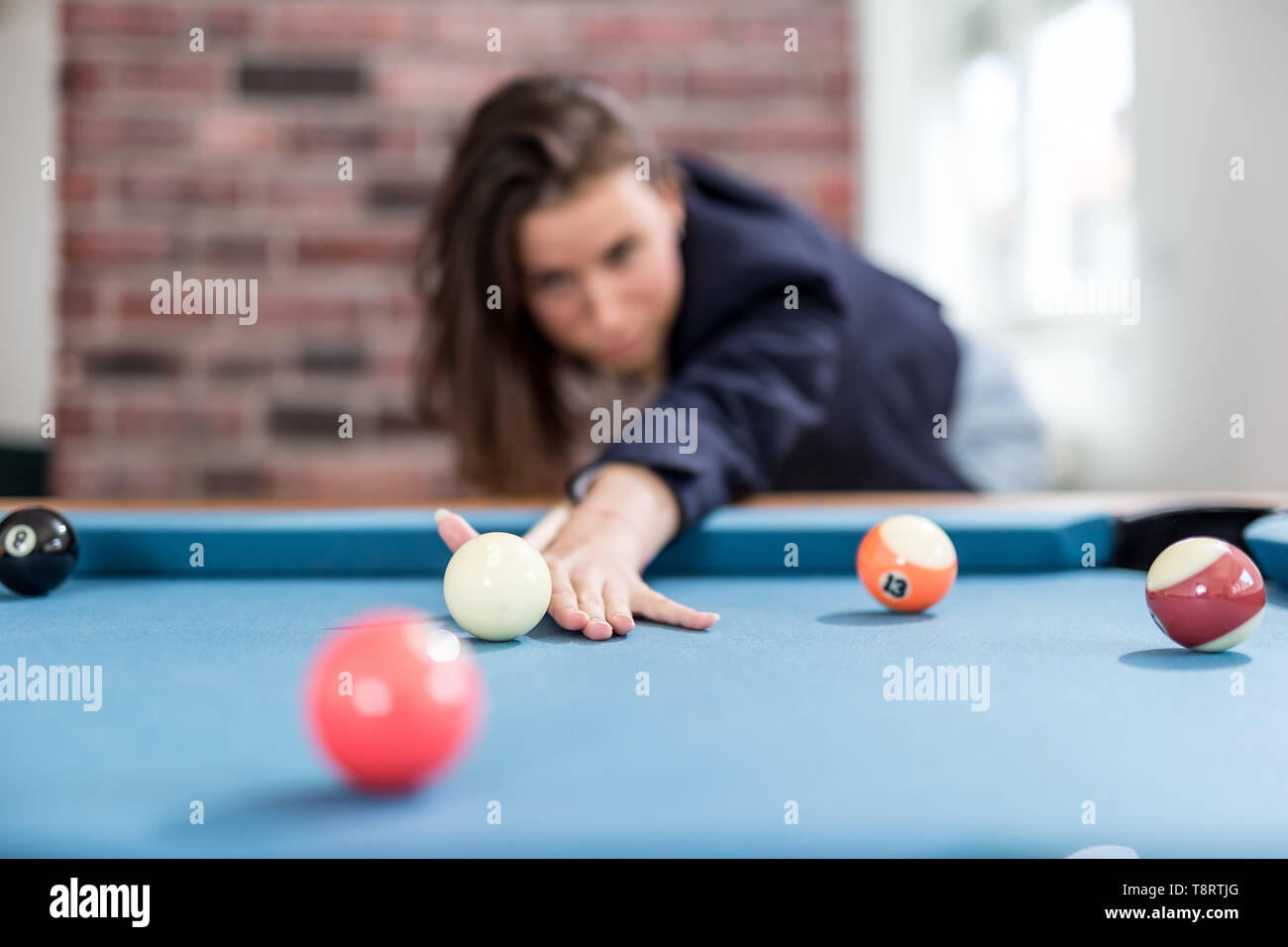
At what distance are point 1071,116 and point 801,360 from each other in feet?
7.72

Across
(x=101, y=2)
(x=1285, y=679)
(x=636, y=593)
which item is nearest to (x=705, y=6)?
(x=101, y=2)

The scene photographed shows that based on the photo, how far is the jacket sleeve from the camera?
5.41 feet

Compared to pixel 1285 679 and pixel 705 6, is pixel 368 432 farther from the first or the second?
pixel 1285 679

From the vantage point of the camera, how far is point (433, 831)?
1.97 feet

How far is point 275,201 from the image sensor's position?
140 inches

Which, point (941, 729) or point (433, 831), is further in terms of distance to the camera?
point (941, 729)

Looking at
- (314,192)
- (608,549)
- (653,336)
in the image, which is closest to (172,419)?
(314,192)

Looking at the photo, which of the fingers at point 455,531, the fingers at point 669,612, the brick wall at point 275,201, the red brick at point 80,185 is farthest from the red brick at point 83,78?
the fingers at point 669,612

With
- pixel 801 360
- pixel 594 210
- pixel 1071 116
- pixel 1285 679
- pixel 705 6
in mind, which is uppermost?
pixel 705 6

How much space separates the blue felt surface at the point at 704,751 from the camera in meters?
0.60

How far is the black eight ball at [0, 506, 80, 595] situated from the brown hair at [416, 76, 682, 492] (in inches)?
45.6

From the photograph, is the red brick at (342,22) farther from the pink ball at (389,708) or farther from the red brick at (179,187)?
the pink ball at (389,708)

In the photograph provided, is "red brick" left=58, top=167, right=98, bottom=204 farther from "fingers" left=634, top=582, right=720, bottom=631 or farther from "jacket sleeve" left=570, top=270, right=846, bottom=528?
"fingers" left=634, top=582, right=720, bottom=631

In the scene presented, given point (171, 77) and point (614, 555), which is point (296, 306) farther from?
point (614, 555)
